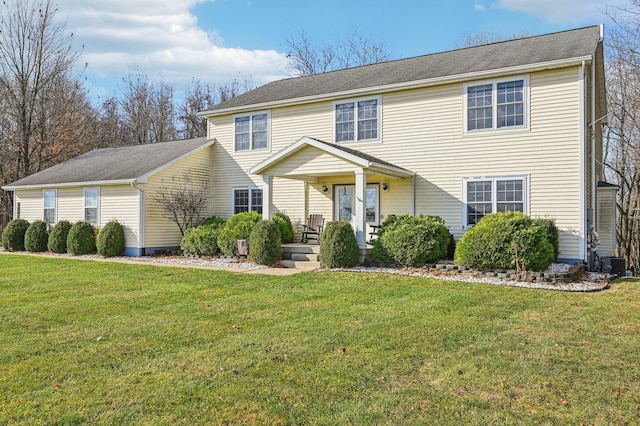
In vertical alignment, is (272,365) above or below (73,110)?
below

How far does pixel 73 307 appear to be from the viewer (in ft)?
23.1

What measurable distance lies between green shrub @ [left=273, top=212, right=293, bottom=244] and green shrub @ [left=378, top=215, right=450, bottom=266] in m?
3.62

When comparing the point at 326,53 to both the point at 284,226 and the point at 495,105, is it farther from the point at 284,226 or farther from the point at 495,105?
the point at 495,105

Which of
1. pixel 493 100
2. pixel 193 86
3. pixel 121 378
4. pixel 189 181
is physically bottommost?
pixel 121 378

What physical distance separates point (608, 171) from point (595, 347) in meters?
22.7

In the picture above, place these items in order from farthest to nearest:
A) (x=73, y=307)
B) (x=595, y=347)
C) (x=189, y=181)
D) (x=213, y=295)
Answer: (x=189, y=181) → (x=213, y=295) → (x=73, y=307) → (x=595, y=347)

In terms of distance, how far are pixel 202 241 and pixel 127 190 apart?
3.33m

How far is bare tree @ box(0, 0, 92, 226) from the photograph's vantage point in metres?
24.1

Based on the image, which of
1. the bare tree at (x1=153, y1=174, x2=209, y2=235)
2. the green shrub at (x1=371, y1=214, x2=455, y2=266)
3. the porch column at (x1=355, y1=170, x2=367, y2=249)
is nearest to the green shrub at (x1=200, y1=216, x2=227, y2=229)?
the bare tree at (x1=153, y1=174, x2=209, y2=235)

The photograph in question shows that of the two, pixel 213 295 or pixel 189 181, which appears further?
pixel 189 181

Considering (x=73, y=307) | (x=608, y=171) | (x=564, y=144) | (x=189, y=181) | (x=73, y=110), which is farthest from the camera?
(x=73, y=110)

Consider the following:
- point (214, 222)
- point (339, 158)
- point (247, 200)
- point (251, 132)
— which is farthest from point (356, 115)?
point (214, 222)

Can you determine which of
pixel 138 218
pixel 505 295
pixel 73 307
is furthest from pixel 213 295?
pixel 138 218

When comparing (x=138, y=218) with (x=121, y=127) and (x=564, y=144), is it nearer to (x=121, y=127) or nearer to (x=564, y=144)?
(x=564, y=144)
